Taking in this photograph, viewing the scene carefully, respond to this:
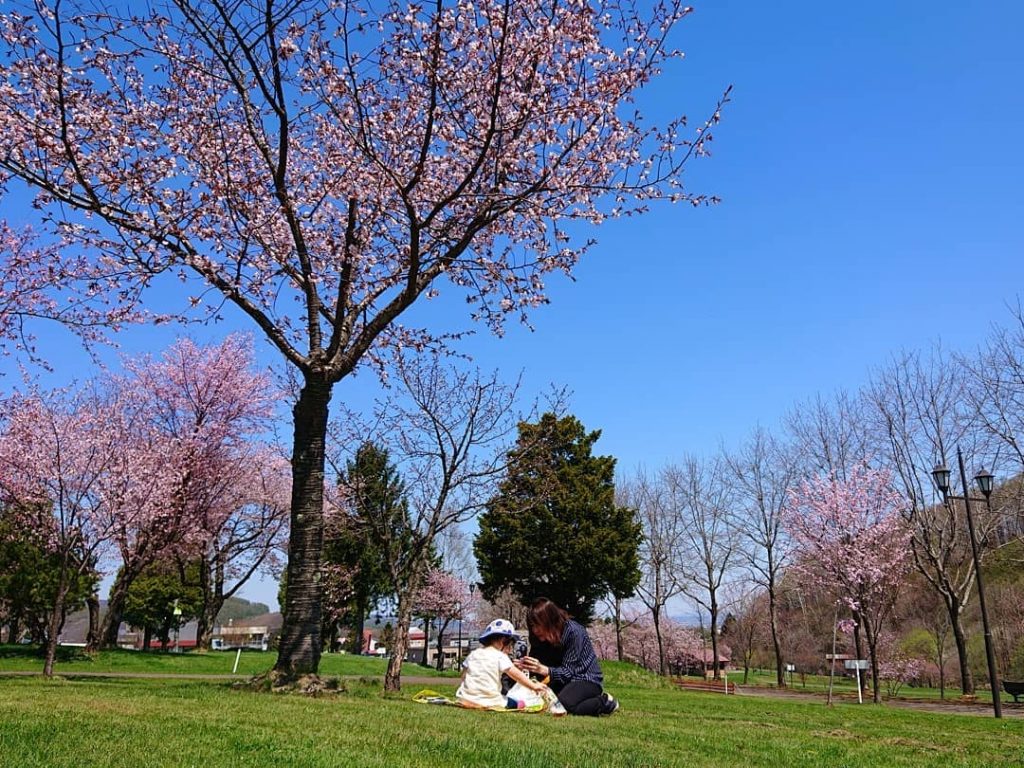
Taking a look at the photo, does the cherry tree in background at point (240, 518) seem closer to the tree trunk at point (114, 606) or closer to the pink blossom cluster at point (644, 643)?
the tree trunk at point (114, 606)

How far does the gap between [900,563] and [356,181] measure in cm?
2404

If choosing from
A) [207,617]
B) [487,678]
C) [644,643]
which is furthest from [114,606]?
[644,643]

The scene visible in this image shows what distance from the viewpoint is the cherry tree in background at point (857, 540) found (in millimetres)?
23562

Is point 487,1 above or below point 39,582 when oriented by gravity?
above

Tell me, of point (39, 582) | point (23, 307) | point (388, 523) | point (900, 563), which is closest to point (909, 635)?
point (900, 563)

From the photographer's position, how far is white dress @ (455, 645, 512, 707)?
269 inches

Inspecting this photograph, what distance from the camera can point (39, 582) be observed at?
25.5 m

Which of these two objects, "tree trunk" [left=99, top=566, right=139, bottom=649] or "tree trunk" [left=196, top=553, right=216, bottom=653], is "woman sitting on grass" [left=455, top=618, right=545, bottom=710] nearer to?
"tree trunk" [left=99, top=566, right=139, bottom=649]

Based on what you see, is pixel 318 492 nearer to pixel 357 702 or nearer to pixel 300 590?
pixel 300 590

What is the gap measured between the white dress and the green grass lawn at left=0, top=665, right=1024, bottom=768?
0.35 metres

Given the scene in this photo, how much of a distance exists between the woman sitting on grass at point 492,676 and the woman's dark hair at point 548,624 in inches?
12.0

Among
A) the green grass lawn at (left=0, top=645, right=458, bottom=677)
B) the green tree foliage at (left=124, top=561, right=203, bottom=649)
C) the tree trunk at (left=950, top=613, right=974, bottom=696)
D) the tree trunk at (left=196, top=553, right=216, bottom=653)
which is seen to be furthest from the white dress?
the green tree foliage at (left=124, top=561, right=203, bottom=649)

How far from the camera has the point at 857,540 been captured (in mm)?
24281

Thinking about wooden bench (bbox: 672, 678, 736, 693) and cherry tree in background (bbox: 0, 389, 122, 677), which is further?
wooden bench (bbox: 672, 678, 736, 693)
